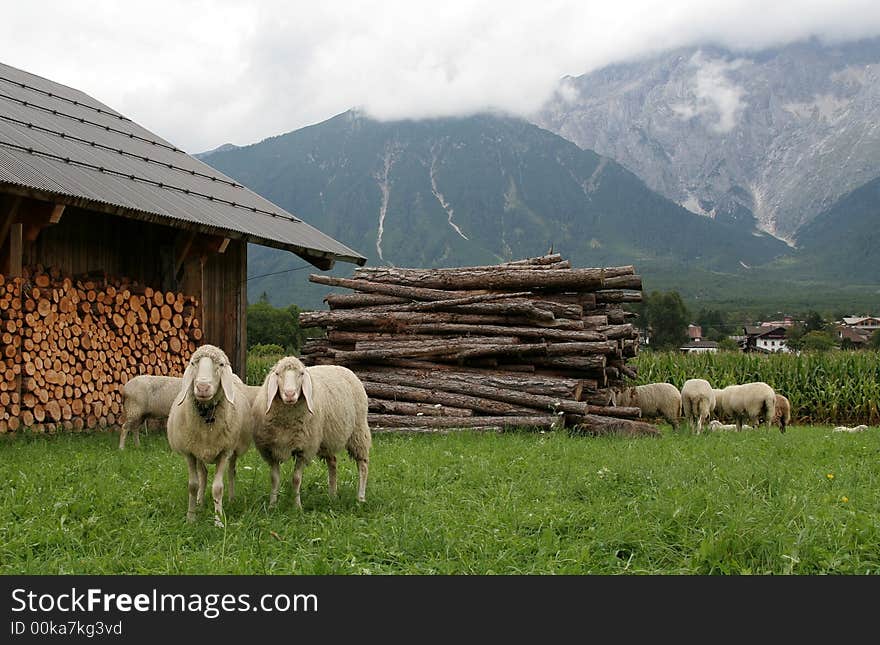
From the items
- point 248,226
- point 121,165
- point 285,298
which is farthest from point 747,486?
point 285,298

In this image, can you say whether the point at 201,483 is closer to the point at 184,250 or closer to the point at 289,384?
the point at 289,384

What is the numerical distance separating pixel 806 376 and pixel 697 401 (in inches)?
372

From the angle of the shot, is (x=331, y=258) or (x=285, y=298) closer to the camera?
(x=331, y=258)

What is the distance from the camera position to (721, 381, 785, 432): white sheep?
16.2m

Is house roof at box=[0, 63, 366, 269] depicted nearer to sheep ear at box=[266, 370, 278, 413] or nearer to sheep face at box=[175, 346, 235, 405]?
sheep face at box=[175, 346, 235, 405]

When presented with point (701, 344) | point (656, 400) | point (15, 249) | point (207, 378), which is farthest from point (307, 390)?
point (701, 344)

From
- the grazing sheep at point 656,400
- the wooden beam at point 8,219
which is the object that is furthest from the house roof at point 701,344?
the wooden beam at point 8,219

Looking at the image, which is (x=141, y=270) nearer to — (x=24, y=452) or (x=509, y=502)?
(x=24, y=452)

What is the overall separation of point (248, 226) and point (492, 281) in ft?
14.2

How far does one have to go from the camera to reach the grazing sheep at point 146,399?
1080cm

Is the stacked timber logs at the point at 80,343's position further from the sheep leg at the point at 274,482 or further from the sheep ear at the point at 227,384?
the sheep ear at the point at 227,384

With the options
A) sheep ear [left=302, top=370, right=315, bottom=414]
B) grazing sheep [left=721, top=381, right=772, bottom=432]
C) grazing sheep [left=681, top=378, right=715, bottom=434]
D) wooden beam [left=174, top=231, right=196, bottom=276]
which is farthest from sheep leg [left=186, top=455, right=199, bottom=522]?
grazing sheep [left=721, top=381, right=772, bottom=432]

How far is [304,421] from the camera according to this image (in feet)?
21.5

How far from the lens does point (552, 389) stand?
1303cm
